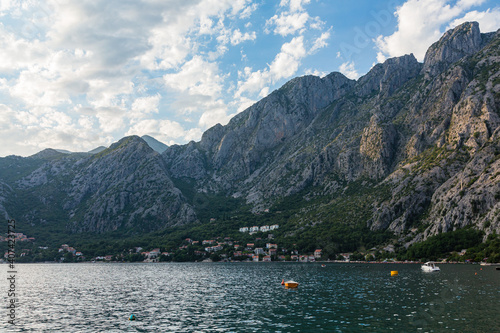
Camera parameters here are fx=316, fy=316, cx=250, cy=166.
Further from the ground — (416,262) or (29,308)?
(29,308)

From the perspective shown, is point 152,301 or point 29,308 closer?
point 29,308

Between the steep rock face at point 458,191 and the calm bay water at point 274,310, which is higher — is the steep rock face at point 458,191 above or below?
above

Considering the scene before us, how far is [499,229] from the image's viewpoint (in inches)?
5281

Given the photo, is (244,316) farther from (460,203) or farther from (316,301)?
(460,203)

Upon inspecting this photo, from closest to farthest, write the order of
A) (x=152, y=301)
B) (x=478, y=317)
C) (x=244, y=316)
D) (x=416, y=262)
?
(x=478, y=317) → (x=244, y=316) → (x=152, y=301) → (x=416, y=262)

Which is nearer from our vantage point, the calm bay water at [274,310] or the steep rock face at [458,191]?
the calm bay water at [274,310]

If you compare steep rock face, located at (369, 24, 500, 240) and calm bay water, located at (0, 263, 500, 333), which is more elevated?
steep rock face, located at (369, 24, 500, 240)

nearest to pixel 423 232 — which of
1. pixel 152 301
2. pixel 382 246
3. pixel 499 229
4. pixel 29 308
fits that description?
pixel 382 246

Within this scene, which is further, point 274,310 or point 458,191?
point 458,191

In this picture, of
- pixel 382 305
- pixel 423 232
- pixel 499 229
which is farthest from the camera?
pixel 423 232

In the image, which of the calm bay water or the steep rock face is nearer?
the calm bay water

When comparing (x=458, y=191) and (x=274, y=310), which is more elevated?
(x=458, y=191)

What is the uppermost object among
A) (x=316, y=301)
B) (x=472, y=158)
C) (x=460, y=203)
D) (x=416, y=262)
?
(x=472, y=158)

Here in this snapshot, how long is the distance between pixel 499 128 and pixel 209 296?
19205cm
